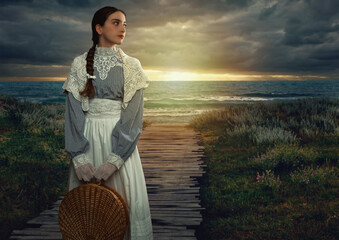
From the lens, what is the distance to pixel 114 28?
2508 mm

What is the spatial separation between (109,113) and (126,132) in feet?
0.70

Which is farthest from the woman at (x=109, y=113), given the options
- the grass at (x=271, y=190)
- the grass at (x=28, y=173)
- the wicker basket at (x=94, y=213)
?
the grass at (x=28, y=173)

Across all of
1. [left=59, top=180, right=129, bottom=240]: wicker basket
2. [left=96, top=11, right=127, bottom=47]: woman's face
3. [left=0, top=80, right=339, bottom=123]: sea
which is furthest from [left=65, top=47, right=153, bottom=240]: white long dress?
[left=0, top=80, right=339, bottom=123]: sea

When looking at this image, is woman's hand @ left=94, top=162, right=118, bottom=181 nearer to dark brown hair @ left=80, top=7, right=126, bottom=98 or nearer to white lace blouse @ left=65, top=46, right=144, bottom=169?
white lace blouse @ left=65, top=46, right=144, bottom=169

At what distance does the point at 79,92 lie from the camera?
2.56m

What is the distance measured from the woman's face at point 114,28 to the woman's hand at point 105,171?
96 cm

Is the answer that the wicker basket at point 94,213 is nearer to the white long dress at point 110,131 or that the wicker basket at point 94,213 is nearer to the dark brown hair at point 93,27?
the white long dress at point 110,131

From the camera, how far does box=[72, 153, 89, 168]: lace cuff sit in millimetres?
2459

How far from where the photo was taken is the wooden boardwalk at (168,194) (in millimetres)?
3853

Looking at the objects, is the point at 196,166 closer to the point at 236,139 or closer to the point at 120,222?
the point at 236,139

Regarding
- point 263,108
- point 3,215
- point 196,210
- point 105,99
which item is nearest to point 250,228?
point 196,210

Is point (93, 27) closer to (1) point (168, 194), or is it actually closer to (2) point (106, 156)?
(2) point (106, 156)

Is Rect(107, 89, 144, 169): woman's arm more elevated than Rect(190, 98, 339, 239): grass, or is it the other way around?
Result: Rect(107, 89, 144, 169): woman's arm

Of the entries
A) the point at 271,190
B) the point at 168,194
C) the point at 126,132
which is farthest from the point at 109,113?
the point at 271,190
